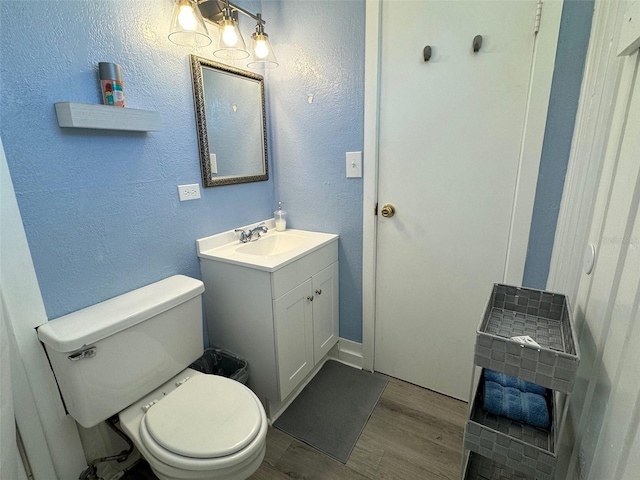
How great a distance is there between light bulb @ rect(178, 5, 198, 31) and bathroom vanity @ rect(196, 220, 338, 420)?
91 centimetres

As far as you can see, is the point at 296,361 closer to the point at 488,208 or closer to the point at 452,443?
the point at 452,443

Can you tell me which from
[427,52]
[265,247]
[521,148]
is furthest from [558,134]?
[265,247]

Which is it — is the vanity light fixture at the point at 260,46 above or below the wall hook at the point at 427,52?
above

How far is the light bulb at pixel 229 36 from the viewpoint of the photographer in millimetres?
1348

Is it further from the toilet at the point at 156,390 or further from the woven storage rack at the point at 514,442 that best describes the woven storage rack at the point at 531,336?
the toilet at the point at 156,390

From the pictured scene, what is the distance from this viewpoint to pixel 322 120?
176cm

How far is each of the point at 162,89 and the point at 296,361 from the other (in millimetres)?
1431

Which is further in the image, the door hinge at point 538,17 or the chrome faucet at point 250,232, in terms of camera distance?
the chrome faucet at point 250,232

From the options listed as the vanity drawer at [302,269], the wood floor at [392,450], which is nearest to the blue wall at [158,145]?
the vanity drawer at [302,269]

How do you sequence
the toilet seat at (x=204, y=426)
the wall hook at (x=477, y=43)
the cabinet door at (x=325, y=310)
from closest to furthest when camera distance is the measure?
the toilet seat at (x=204, y=426) < the wall hook at (x=477, y=43) < the cabinet door at (x=325, y=310)

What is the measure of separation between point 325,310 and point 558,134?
1391 millimetres

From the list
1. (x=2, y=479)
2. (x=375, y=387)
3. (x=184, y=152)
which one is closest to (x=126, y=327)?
(x=2, y=479)

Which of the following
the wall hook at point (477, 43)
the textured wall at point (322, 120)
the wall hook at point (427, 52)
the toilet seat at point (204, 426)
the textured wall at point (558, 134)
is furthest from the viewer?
the textured wall at point (322, 120)

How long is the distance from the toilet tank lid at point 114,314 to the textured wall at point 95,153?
5 centimetres
